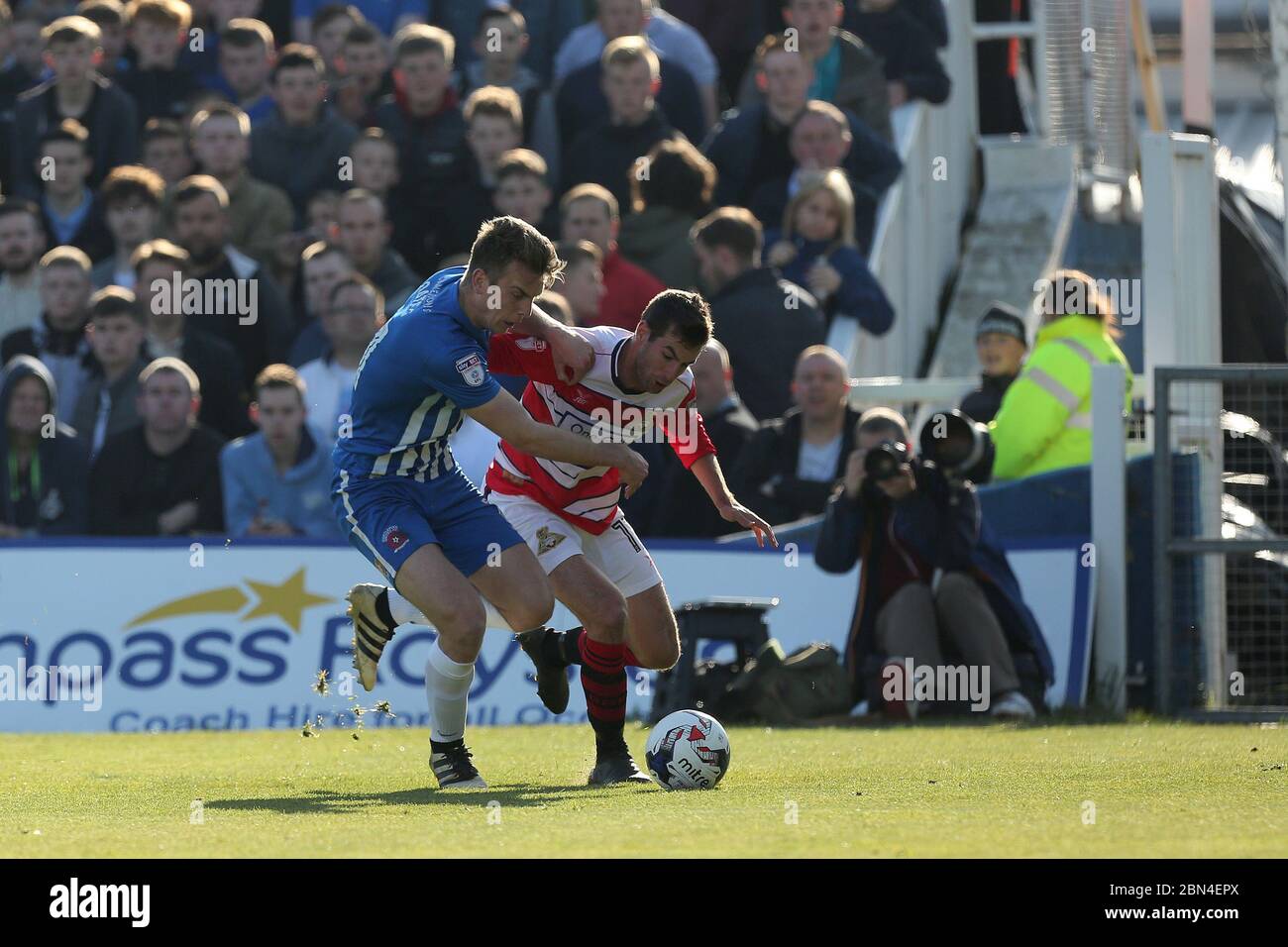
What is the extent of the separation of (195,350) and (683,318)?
23.8ft

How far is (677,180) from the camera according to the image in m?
14.9

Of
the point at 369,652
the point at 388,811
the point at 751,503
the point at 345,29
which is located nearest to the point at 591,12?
the point at 345,29

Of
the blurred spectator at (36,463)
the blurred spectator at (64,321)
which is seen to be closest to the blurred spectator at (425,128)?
the blurred spectator at (64,321)

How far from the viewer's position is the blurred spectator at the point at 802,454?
13.4 metres

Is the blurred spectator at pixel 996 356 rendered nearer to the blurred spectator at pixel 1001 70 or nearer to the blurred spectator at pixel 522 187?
the blurred spectator at pixel 522 187

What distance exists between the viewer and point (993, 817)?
23.4 ft

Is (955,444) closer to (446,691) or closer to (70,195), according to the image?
(446,691)

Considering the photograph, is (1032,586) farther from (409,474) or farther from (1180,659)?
(409,474)

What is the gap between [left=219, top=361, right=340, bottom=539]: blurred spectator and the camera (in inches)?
551

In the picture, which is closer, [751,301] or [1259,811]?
[1259,811]

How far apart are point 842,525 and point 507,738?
2.30 m

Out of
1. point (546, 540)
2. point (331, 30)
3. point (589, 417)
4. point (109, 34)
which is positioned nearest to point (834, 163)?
point (331, 30)

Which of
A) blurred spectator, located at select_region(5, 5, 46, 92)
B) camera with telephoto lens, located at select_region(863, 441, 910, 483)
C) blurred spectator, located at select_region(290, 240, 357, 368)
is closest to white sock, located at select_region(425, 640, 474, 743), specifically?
camera with telephoto lens, located at select_region(863, 441, 910, 483)

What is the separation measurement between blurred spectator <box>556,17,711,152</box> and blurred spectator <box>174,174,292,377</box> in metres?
2.51
